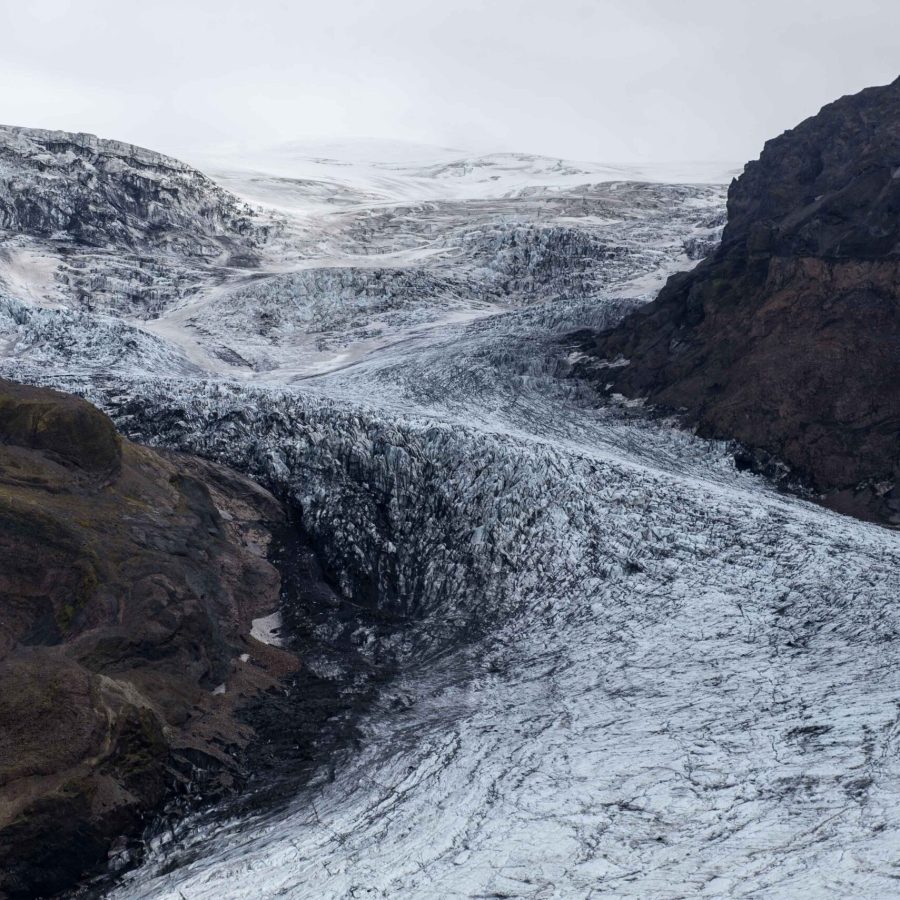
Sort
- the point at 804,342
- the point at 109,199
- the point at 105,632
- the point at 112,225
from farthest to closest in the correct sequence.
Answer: the point at 109,199, the point at 112,225, the point at 804,342, the point at 105,632

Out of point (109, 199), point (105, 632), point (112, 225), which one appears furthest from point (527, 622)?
point (109, 199)

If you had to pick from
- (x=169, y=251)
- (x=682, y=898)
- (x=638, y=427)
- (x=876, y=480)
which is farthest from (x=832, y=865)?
(x=169, y=251)

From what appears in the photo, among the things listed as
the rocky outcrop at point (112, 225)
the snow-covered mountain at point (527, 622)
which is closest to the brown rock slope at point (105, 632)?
the snow-covered mountain at point (527, 622)

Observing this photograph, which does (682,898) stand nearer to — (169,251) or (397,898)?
(397,898)

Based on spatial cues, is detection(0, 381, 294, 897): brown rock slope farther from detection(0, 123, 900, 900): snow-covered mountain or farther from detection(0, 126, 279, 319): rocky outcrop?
detection(0, 126, 279, 319): rocky outcrop

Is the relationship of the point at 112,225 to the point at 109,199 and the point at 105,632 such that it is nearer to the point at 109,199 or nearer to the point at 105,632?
the point at 109,199

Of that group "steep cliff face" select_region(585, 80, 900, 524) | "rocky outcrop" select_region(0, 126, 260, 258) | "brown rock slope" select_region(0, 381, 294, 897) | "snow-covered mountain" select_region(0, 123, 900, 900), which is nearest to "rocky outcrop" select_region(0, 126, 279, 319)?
"rocky outcrop" select_region(0, 126, 260, 258)
